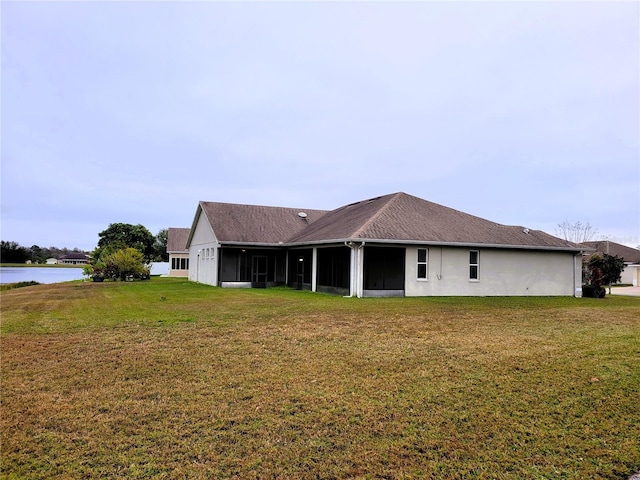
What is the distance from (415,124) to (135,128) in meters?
15.4

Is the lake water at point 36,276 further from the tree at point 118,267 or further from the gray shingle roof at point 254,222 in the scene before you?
the gray shingle roof at point 254,222

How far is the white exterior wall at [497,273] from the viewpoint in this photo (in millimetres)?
17984

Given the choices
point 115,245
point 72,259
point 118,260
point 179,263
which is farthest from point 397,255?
point 72,259

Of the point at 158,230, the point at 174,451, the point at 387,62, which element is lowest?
the point at 174,451

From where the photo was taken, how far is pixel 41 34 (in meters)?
14.0

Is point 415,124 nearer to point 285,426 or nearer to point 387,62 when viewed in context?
point 387,62

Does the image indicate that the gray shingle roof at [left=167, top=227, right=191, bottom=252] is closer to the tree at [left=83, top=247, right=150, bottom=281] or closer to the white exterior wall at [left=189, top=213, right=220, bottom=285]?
the tree at [left=83, top=247, right=150, bottom=281]

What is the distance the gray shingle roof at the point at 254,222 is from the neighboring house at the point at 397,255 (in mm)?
60

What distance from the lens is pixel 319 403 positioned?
15.4ft

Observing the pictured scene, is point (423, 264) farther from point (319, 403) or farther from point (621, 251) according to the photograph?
point (621, 251)

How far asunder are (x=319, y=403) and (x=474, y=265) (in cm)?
1566

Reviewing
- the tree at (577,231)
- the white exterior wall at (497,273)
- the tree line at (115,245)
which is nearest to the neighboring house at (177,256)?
the tree line at (115,245)

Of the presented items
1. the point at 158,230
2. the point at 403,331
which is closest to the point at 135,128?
the point at 403,331

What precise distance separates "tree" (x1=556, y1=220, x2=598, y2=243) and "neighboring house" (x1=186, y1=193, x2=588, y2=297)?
40240 millimetres
